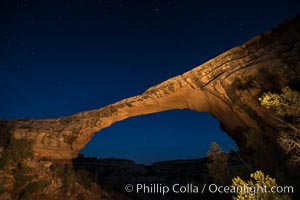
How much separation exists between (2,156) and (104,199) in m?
7.97

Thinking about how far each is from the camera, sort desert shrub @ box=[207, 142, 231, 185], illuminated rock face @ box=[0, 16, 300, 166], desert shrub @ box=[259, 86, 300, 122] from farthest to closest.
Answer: desert shrub @ box=[207, 142, 231, 185]
illuminated rock face @ box=[0, 16, 300, 166]
desert shrub @ box=[259, 86, 300, 122]

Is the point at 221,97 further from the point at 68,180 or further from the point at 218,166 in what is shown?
the point at 68,180

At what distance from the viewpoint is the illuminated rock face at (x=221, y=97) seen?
10.3 meters

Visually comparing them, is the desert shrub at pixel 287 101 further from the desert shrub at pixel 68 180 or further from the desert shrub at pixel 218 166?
the desert shrub at pixel 68 180

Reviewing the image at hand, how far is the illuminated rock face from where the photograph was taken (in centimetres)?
1027

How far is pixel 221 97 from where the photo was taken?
13.5 metres

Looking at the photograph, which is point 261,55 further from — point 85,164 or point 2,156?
point 85,164

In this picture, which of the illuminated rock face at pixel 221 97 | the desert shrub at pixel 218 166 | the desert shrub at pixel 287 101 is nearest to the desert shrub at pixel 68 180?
the illuminated rock face at pixel 221 97

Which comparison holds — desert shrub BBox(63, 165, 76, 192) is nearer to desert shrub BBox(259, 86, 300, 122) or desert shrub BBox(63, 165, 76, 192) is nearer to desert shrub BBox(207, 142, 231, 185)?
desert shrub BBox(207, 142, 231, 185)

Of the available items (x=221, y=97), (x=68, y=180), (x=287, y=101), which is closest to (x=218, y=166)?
(x=221, y=97)

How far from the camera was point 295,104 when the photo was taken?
8.57 m

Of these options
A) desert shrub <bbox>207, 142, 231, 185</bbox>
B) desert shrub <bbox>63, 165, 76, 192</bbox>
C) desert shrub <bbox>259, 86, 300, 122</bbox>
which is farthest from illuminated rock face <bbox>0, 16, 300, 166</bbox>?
desert shrub <bbox>207, 142, 231, 185</bbox>

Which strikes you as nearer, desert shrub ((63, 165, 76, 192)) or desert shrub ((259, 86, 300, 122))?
desert shrub ((259, 86, 300, 122))

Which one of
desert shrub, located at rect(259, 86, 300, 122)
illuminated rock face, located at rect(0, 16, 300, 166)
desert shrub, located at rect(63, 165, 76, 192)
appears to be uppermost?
illuminated rock face, located at rect(0, 16, 300, 166)
